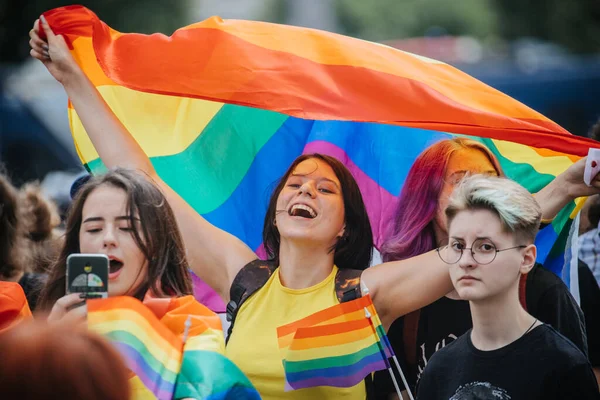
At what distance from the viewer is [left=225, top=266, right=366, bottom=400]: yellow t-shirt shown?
3.66m

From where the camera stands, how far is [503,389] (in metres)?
3.11

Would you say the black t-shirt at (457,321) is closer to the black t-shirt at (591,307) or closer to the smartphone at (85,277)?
the black t-shirt at (591,307)

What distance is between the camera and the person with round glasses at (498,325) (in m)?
3.08

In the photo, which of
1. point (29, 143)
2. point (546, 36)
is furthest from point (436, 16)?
point (29, 143)

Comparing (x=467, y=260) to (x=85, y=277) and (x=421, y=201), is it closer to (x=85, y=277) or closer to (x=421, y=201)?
(x=421, y=201)

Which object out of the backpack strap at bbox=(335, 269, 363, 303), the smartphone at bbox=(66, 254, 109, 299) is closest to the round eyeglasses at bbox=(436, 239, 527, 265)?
the backpack strap at bbox=(335, 269, 363, 303)

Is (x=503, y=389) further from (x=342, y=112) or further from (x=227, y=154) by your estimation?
(x=227, y=154)

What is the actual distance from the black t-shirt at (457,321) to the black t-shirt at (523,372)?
1.64ft

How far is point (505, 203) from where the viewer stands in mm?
3307

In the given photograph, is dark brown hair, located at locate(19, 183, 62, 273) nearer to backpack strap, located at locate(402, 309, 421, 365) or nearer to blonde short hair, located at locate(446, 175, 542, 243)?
backpack strap, located at locate(402, 309, 421, 365)

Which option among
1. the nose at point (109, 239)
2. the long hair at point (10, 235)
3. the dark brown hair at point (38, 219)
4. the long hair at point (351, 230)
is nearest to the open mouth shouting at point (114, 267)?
the nose at point (109, 239)

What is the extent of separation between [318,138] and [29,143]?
973 centimetres

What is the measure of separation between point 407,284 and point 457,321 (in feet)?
0.89

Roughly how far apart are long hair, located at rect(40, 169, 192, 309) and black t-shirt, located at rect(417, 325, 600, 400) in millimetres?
951
